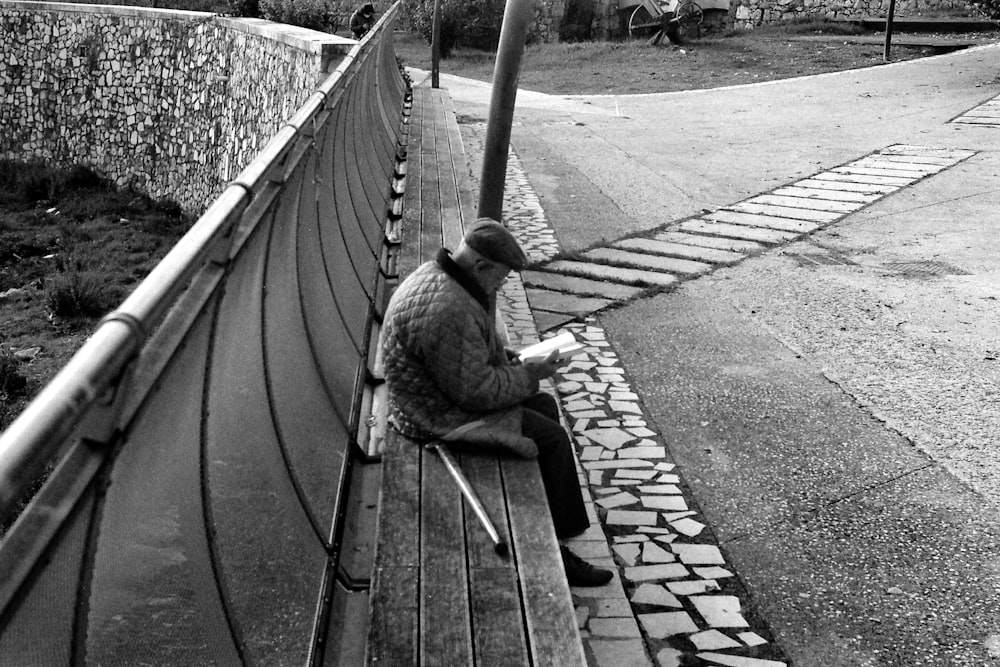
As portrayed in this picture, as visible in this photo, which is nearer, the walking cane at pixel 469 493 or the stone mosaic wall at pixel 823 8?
the walking cane at pixel 469 493

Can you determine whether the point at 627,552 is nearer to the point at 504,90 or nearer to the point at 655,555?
Answer: the point at 655,555

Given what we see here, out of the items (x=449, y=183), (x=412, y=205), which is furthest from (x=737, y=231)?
(x=412, y=205)

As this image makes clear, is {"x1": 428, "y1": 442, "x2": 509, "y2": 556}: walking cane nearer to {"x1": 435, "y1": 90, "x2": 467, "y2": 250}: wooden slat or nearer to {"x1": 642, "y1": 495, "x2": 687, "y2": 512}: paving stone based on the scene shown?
{"x1": 642, "y1": 495, "x2": 687, "y2": 512}: paving stone

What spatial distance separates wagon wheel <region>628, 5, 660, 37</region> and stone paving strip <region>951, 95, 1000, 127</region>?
947cm

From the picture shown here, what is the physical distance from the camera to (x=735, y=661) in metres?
3.64

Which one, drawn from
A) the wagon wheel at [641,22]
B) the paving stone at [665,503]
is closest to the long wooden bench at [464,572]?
the paving stone at [665,503]

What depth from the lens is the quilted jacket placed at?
3.83 meters

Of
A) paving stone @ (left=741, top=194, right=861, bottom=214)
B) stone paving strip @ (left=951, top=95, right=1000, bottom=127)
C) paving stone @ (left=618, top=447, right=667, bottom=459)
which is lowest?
paving stone @ (left=618, top=447, right=667, bottom=459)

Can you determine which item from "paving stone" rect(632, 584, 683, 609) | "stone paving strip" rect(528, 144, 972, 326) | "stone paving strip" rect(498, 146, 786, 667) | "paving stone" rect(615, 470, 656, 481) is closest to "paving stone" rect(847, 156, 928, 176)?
"stone paving strip" rect(528, 144, 972, 326)

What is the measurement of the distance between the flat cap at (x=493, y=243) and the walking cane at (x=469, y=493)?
72 cm

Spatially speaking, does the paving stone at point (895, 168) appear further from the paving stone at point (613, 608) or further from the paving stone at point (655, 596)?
the paving stone at point (613, 608)

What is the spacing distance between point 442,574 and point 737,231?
21.1 ft

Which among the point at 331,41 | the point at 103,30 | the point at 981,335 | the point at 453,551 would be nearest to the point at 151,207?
the point at 103,30

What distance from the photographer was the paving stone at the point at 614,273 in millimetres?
7727
